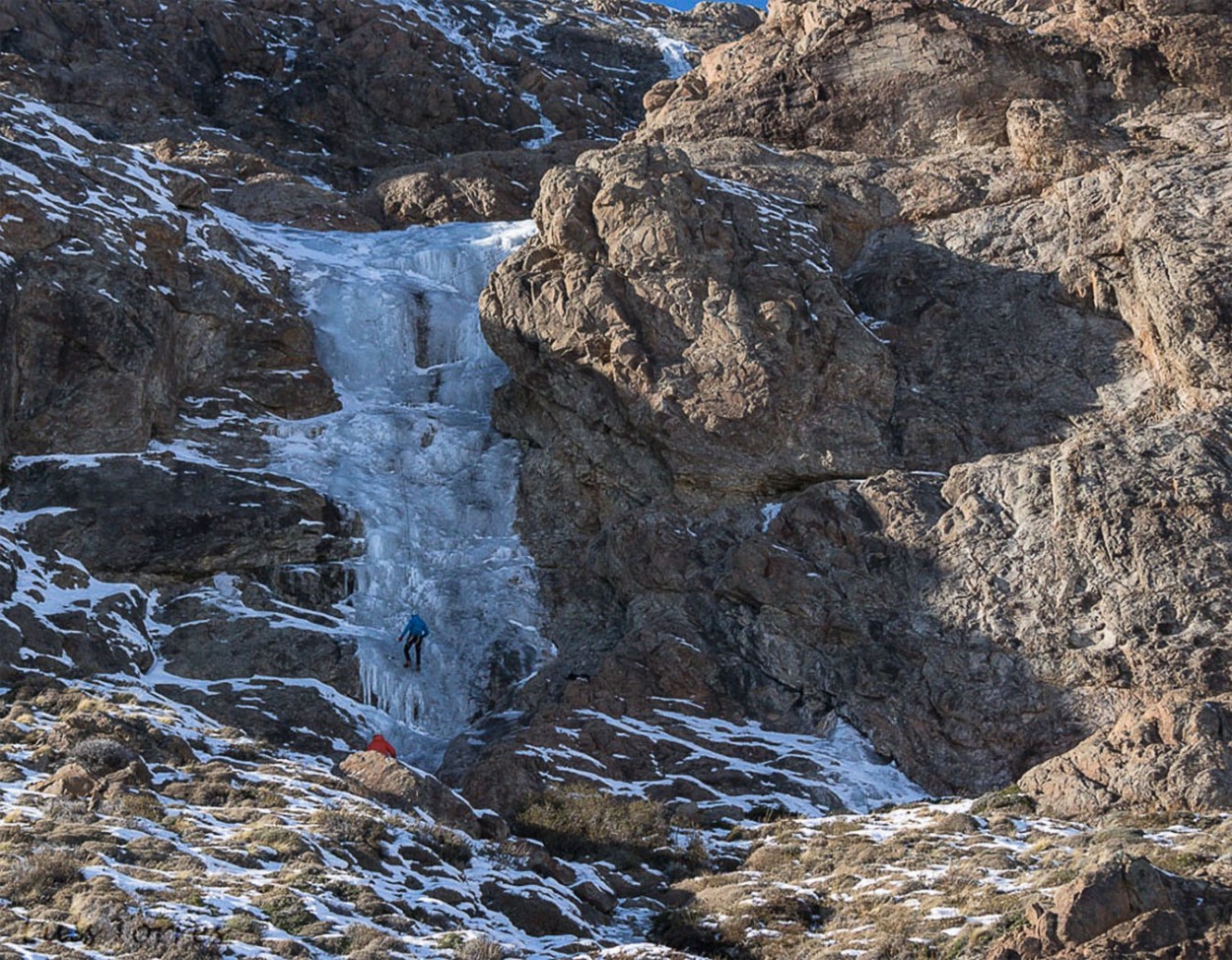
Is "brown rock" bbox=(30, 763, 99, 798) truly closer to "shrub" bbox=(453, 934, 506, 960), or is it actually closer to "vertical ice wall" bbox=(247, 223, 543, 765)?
"shrub" bbox=(453, 934, 506, 960)

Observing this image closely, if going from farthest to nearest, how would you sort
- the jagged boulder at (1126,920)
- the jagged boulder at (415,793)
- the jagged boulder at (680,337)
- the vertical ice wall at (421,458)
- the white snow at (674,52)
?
the white snow at (674,52), the jagged boulder at (680,337), the vertical ice wall at (421,458), the jagged boulder at (415,793), the jagged boulder at (1126,920)

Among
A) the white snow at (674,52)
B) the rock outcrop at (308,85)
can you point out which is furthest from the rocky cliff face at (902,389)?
the white snow at (674,52)

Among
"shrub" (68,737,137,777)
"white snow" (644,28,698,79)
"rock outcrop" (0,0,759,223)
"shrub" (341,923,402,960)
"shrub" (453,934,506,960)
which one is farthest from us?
"white snow" (644,28,698,79)

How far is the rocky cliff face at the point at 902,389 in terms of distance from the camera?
81.3 ft

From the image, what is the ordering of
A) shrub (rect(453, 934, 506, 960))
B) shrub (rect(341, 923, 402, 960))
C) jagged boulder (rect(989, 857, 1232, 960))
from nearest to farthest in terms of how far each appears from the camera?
jagged boulder (rect(989, 857, 1232, 960)), shrub (rect(341, 923, 402, 960)), shrub (rect(453, 934, 506, 960))

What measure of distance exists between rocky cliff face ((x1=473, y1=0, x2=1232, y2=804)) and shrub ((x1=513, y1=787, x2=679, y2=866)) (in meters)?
1.02

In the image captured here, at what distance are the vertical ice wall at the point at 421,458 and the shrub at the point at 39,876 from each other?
945 cm

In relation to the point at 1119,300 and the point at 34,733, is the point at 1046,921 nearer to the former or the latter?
the point at 34,733

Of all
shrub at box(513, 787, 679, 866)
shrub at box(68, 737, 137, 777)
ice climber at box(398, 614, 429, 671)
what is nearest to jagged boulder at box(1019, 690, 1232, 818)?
shrub at box(513, 787, 679, 866)

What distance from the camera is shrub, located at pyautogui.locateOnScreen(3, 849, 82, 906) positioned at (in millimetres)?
15602

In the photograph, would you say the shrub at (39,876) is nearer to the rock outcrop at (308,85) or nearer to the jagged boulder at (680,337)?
the jagged boulder at (680,337)

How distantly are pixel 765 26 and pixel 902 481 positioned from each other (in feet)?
53.1

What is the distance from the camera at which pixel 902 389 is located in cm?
2948

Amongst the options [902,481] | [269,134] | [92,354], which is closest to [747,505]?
[902,481]
